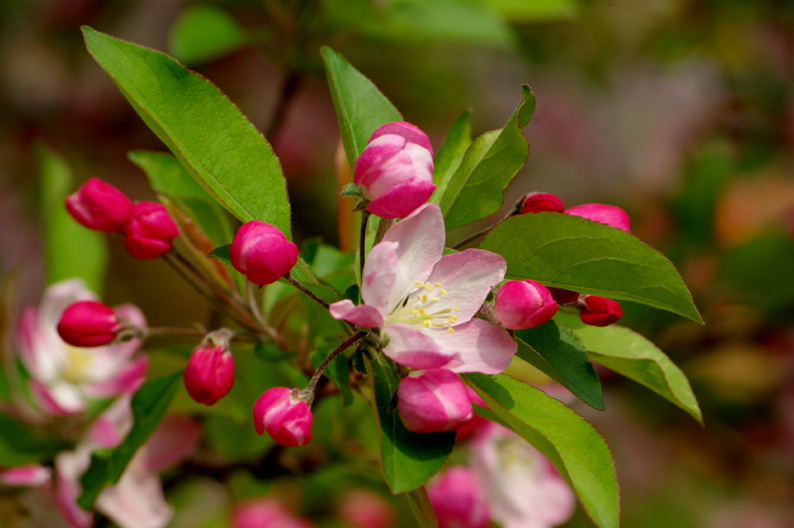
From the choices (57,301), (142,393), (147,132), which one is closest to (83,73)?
(147,132)

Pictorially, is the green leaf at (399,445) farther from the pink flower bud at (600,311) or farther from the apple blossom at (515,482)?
the apple blossom at (515,482)

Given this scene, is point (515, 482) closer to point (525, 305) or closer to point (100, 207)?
point (525, 305)

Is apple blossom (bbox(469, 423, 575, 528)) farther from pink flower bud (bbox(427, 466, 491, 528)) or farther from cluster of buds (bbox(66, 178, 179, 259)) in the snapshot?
cluster of buds (bbox(66, 178, 179, 259))

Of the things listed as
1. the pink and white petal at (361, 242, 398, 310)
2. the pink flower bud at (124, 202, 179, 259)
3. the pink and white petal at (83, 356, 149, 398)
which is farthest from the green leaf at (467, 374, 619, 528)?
the pink and white petal at (83, 356, 149, 398)

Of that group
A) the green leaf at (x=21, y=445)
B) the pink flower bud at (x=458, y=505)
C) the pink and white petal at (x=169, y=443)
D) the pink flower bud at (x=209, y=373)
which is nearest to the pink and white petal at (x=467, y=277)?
the pink flower bud at (x=209, y=373)

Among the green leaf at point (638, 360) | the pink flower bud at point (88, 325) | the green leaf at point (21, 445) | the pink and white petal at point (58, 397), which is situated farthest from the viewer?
the pink and white petal at point (58, 397)

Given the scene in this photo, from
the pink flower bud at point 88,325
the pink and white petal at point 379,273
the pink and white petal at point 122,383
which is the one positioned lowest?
the pink and white petal at point 122,383
